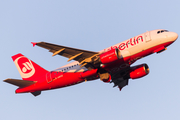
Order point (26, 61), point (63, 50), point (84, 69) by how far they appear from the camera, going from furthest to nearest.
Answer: point (26, 61) → point (84, 69) → point (63, 50)

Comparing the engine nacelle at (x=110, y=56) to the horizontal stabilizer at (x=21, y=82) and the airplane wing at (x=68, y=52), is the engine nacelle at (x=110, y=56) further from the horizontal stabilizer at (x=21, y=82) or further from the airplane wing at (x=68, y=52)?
the horizontal stabilizer at (x=21, y=82)

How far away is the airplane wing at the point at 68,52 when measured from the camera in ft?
106

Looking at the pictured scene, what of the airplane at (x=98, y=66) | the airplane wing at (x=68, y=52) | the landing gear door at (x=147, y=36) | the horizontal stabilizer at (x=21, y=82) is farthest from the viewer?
the horizontal stabilizer at (x=21, y=82)

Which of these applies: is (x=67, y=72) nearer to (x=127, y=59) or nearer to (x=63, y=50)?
(x=63, y=50)

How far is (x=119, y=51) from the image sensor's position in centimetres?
3422

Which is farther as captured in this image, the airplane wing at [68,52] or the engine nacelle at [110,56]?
the engine nacelle at [110,56]

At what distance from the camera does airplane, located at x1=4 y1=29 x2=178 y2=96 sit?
34.5 metres

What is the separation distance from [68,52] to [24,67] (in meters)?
11.1

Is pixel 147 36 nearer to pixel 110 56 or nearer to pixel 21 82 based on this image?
pixel 110 56

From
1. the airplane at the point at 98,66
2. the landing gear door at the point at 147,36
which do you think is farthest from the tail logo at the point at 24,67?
the landing gear door at the point at 147,36

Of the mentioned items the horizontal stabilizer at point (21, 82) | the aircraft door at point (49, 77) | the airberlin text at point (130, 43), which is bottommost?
the horizontal stabilizer at point (21, 82)

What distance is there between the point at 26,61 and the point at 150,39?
19898mm

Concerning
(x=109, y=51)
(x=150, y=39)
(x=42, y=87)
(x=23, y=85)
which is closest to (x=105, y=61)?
(x=109, y=51)

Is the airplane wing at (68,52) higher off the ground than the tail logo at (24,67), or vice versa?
the tail logo at (24,67)
